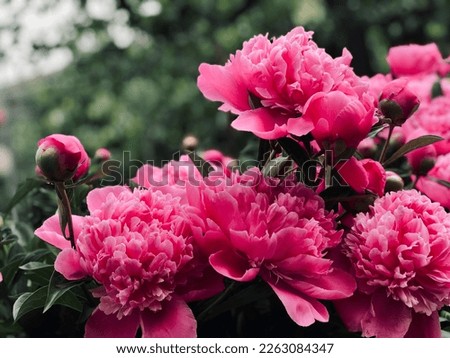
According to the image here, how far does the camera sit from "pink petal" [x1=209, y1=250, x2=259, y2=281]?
1.38ft

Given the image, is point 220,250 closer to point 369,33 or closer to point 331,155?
point 331,155

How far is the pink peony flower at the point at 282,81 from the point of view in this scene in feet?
1.50

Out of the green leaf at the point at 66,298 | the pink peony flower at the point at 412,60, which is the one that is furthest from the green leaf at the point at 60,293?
the pink peony flower at the point at 412,60

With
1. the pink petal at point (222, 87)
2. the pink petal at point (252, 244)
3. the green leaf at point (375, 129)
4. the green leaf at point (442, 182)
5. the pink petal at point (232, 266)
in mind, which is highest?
the pink petal at point (222, 87)

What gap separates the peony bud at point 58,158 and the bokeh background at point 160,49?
2291 millimetres

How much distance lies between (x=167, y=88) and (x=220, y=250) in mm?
2675

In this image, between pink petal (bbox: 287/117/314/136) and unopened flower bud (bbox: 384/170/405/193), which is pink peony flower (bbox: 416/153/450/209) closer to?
unopened flower bud (bbox: 384/170/405/193)

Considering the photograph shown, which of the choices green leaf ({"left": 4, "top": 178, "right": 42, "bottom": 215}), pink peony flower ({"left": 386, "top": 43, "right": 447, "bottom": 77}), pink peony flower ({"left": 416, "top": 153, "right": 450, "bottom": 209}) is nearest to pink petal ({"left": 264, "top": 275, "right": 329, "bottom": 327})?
pink peony flower ({"left": 416, "top": 153, "right": 450, "bottom": 209})

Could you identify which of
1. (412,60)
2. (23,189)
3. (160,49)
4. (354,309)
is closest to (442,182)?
(354,309)

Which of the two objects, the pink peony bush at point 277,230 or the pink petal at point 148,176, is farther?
the pink petal at point 148,176

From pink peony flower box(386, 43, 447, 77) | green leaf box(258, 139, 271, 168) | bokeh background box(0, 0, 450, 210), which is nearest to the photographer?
green leaf box(258, 139, 271, 168)

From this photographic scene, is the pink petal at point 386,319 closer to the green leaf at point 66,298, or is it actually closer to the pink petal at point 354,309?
the pink petal at point 354,309

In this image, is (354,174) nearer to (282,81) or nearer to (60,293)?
(282,81)

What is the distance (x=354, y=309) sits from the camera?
1.51ft
